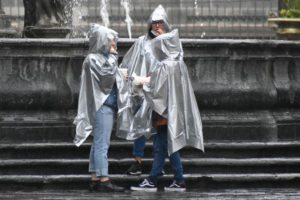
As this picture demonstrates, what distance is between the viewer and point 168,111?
897cm

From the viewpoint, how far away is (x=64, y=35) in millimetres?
12008

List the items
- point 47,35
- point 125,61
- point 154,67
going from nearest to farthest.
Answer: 1. point 154,67
2. point 125,61
3. point 47,35

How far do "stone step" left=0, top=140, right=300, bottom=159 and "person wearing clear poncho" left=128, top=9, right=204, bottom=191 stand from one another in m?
0.93

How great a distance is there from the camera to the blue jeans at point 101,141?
29.3 feet

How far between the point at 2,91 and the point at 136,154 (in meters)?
1.98

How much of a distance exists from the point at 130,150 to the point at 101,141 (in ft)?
3.54

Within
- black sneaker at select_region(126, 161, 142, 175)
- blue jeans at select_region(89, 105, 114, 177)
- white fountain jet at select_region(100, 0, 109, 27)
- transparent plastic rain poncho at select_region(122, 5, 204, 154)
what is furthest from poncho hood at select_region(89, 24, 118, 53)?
white fountain jet at select_region(100, 0, 109, 27)

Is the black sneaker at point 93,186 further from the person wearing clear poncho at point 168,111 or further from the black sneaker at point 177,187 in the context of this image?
the black sneaker at point 177,187

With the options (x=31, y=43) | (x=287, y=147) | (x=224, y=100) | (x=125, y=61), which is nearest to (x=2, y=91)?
(x=31, y=43)

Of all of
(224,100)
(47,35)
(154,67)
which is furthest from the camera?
(47,35)

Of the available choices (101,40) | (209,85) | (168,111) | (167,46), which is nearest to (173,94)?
(168,111)

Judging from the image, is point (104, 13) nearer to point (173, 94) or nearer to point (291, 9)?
point (291, 9)

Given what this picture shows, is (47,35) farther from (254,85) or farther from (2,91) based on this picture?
(254,85)

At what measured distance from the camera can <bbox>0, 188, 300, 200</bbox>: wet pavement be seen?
8.68 meters
